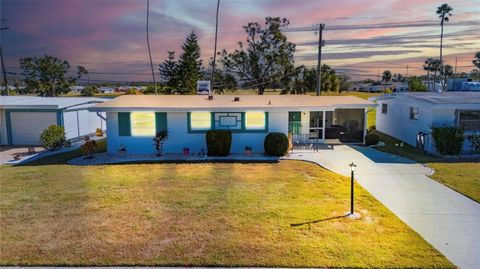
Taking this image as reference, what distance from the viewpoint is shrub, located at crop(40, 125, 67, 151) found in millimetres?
17109

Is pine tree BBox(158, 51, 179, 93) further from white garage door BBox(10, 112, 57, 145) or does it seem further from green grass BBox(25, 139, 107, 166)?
green grass BBox(25, 139, 107, 166)

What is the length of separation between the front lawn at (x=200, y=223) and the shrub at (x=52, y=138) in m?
5.41

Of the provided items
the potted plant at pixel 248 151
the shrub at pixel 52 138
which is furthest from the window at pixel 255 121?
the shrub at pixel 52 138

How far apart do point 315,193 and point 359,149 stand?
24.5ft

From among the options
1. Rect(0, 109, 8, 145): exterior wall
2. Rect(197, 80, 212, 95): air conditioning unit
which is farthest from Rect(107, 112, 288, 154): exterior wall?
Rect(197, 80, 212, 95): air conditioning unit

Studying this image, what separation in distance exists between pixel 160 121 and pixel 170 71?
101 ft

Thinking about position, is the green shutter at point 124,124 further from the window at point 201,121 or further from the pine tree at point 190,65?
the pine tree at point 190,65

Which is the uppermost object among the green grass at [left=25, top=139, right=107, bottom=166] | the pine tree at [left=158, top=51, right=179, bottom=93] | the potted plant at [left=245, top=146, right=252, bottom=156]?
the pine tree at [left=158, top=51, right=179, bottom=93]

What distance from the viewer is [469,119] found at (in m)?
16.5

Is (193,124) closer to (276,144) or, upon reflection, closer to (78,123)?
(276,144)

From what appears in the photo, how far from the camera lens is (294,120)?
1756 centimetres

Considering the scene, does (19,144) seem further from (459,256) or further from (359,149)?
(459,256)

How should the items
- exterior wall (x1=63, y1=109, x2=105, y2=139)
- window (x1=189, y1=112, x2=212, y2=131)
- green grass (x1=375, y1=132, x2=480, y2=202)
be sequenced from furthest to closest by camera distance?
exterior wall (x1=63, y1=109, x2=105, y2=139), window (x1=189, y1=112, x2=212, y2=131), green grass (x1=375, y1=132, x2=480, y2=202)

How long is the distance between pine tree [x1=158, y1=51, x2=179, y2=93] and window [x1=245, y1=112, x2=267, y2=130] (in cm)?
3029
